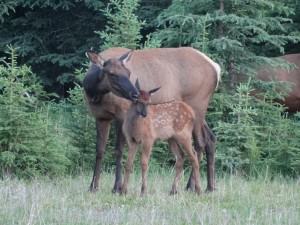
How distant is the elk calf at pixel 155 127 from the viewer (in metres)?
9.81

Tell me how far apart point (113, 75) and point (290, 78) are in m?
6.98

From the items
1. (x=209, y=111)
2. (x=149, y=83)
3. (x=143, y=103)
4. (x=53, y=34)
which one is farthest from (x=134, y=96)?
(x=53, y=34)

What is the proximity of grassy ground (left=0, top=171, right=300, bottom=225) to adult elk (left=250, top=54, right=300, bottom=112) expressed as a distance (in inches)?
199

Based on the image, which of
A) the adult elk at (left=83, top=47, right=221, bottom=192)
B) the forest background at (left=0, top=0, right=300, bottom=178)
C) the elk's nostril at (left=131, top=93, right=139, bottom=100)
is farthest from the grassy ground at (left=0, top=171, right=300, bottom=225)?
the elk's nostril at (left=131, top=93, right=139, bottom=100)

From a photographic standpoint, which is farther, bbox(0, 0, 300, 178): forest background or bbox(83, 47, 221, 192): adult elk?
bbox(0, 0, 300, 178): forest background

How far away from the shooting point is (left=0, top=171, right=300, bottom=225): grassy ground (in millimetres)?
7609

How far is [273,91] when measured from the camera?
14.3 m

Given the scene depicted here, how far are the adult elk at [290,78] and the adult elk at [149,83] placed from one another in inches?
166

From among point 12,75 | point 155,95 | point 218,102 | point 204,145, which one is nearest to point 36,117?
point 12,75

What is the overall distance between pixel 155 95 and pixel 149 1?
30.8 feet

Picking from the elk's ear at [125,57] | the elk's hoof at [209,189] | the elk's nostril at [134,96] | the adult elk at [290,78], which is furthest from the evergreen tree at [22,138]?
the adult elk at [290,78]

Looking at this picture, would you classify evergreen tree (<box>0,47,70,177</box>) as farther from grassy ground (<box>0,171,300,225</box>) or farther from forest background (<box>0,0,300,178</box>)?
grassy ground (<box>0,171,300,225</box>)

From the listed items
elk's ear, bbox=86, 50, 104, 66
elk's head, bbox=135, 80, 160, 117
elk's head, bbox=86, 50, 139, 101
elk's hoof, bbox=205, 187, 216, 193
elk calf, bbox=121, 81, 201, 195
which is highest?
elk's ear, bbox=86, 50, 104, 66

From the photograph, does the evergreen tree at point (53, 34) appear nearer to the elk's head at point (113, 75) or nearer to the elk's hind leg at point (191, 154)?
the elk's head at point (113, 75)
